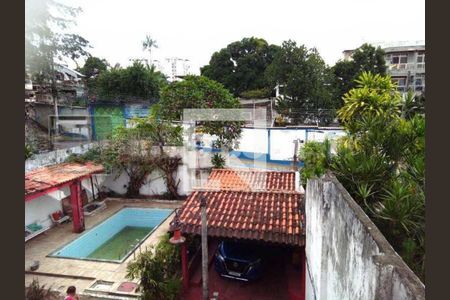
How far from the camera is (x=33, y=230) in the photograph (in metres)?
10.7

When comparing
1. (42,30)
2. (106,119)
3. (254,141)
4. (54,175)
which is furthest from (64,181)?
(254,141)

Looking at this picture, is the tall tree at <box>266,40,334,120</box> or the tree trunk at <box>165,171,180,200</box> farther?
the tall tree at <box>266,40,334,120</box>

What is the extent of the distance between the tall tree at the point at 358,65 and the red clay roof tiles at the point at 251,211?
17400mm

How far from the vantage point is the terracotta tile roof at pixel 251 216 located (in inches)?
263

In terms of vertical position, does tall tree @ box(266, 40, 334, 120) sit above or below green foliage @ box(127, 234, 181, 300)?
above

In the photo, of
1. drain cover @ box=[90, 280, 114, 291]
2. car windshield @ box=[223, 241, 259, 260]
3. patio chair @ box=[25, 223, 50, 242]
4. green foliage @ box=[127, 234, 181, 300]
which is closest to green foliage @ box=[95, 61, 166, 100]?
patio chair @ box=[25, 223, 50, 242]

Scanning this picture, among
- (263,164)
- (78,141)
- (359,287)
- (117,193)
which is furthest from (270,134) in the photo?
(359,287)

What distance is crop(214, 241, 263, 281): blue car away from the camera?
7.56 metres

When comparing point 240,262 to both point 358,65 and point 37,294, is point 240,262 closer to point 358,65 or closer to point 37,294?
point 37,294

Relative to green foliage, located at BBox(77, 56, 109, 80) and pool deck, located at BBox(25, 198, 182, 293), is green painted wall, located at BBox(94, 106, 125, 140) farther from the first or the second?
green foliage, located at BBox(77, 56, 109, 80)

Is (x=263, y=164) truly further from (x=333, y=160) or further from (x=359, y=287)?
(x=359, y=287)

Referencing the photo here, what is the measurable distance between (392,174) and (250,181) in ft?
18.8

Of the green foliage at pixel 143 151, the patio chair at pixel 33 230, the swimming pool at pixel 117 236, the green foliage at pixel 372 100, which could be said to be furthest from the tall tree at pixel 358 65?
the patio chair at pixel 33 230

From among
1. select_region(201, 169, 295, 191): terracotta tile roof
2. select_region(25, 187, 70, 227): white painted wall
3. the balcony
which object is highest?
the balcony
